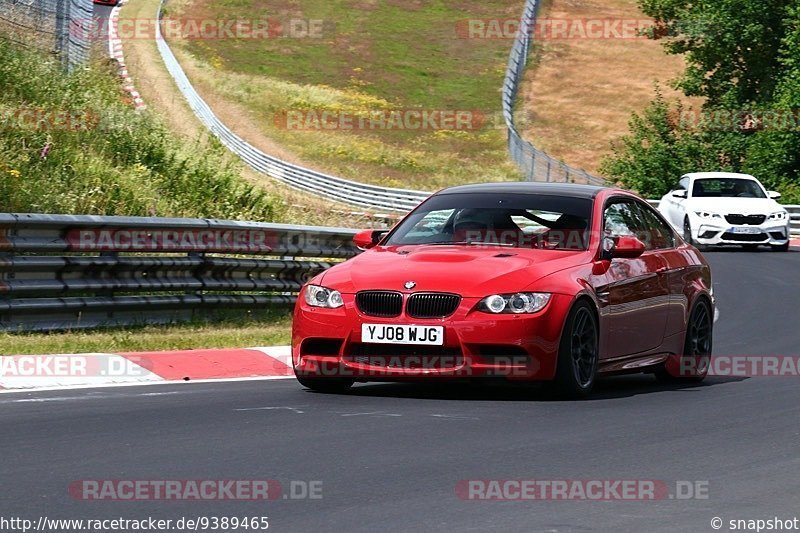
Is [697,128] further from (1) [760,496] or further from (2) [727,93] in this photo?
(1) [760,496]

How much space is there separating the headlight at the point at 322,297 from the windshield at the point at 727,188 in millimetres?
20069

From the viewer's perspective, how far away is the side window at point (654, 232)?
11508 mm

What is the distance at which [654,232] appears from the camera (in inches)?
459

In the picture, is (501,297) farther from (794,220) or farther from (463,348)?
(794,220)

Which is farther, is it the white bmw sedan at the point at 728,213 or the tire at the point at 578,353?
the white bmw sedan at the point at 728,213

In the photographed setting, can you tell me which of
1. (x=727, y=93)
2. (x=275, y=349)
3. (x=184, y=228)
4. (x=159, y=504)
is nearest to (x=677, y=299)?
(x=275, y=349)

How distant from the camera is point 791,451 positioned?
7824 mm

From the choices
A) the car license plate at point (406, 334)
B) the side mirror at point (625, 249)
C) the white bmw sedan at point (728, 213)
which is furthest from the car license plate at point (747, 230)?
the car license plate at point (406, 334)

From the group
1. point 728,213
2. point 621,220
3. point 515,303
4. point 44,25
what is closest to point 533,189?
point 621,220

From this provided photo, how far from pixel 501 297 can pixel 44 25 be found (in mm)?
14578

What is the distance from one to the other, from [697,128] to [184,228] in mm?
33507

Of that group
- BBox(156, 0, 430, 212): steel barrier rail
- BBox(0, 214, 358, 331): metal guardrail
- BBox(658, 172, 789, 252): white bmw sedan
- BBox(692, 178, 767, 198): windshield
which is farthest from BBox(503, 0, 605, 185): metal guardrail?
BBox(0, 214, 358, 331): metal guardrail

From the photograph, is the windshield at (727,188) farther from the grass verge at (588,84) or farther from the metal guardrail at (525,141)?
the grass verge at (588,84)

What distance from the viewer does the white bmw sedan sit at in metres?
28.4
